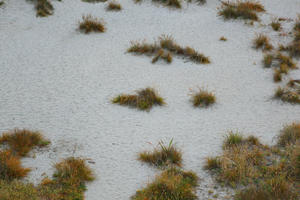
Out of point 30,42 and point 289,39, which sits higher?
point 289,39

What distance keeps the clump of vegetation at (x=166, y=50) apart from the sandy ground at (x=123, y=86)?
0.87ft

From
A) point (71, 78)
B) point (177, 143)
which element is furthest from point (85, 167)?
point (71, 78)

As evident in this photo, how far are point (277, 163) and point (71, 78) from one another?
18.6 ft

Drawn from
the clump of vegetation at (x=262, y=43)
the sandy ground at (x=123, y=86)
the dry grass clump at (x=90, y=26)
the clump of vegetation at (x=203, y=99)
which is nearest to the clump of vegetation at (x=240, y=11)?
the sandy ground at (x=123, y=86)

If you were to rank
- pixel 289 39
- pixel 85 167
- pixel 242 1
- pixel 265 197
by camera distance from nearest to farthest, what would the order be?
pixel 265 197 < pixel 85 167 < pixel 289 39 < pixel 242 1

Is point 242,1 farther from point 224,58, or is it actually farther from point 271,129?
point 271,129

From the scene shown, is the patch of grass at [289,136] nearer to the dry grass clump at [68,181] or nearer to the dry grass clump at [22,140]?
the dry grass clump at [68,181]

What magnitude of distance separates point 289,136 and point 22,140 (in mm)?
5147

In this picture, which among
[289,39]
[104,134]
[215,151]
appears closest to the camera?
[215,151]

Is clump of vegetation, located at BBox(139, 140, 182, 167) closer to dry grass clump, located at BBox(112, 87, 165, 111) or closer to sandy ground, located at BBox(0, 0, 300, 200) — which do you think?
sandy ground, located at BBox(0, 0, 300, 200)

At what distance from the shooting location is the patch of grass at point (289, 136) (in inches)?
219

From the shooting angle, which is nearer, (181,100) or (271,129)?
(271,129)

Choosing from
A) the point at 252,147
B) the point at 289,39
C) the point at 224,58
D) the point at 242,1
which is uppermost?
the point at 242,1

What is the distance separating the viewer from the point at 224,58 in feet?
30.9
